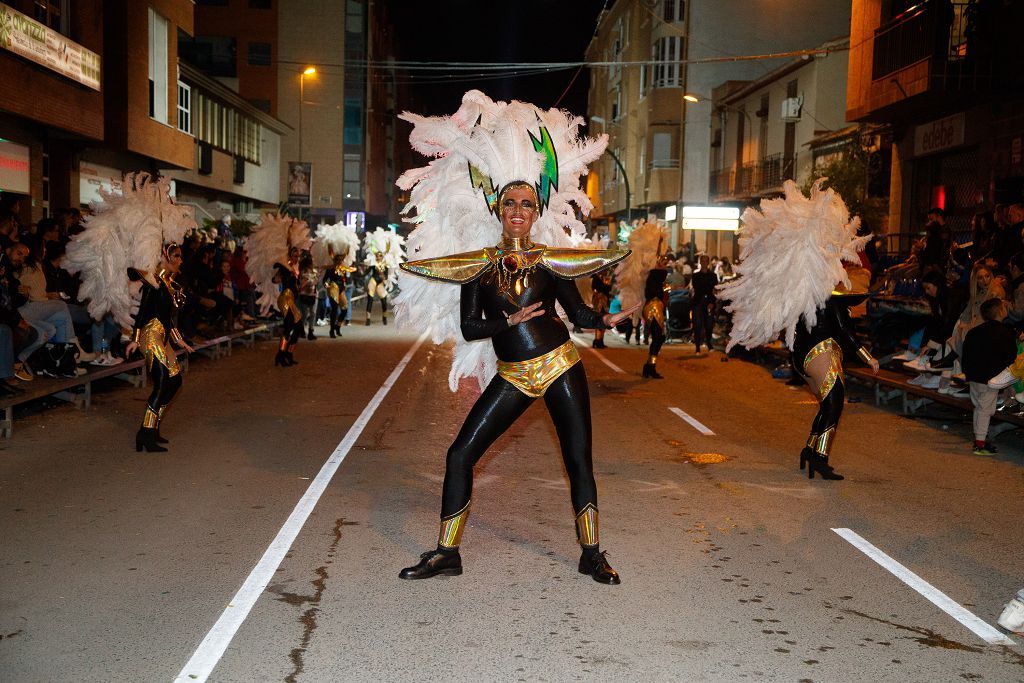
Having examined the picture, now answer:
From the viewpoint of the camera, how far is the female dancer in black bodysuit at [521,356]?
573cm

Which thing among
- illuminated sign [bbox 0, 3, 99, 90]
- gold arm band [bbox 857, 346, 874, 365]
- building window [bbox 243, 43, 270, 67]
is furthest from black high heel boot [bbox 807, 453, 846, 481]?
building window [bbox 243, 43, 270, 67]

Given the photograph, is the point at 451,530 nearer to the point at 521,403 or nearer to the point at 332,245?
the point at 521,403

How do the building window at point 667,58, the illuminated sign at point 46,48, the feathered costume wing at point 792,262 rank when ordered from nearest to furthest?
the feathered costume wing at point 792,262 → the illuminated sign at point 46,48 → the building window at point 667,58

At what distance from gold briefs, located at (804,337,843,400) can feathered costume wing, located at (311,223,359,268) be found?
1898 centimetres

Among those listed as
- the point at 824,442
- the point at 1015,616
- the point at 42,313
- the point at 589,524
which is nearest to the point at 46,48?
the point at 42,313

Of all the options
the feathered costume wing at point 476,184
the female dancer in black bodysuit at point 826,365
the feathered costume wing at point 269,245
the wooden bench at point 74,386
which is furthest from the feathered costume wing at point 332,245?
the feathered costume wing at point 476,184

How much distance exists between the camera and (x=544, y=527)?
704 centimetres

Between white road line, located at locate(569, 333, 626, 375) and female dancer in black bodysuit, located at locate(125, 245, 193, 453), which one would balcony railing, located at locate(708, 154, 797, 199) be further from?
female dancer in black bodysuit, located at locate(125, 245, 193, 453)

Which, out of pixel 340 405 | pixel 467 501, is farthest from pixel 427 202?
pixel 340 405

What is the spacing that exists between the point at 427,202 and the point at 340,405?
22.4ft

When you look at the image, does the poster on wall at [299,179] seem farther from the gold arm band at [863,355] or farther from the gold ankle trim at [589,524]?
the gold ankle trim at [589,524]

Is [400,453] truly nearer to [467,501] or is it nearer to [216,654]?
[467,501]

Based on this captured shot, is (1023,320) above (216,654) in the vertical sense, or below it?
above

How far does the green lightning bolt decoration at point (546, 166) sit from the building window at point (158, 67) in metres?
24.0
